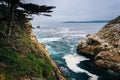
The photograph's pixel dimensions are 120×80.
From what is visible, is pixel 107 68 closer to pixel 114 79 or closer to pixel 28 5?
pixel 114 79

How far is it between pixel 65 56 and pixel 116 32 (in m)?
10.4

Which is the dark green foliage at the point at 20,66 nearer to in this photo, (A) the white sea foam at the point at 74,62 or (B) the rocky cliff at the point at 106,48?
(A) the white sea foam at the point at 74,62

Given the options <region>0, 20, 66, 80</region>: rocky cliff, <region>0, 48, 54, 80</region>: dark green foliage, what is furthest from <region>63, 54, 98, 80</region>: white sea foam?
<region>0, 48, 54, 80</region>: dark green foliage

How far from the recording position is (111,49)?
139 ft

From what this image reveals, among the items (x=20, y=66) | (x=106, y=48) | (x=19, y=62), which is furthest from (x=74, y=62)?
(x=20, y=66)

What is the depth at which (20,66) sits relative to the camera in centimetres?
1616

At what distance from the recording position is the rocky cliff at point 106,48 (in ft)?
125

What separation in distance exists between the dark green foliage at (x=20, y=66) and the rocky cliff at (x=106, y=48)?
19429 mm

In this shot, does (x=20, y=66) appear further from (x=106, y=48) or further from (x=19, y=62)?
(x=106, y=48)

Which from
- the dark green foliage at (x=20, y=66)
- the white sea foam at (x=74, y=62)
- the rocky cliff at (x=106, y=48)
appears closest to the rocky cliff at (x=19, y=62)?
the dark green foliage at (x=20, y=66)

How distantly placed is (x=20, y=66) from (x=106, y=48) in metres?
29.1

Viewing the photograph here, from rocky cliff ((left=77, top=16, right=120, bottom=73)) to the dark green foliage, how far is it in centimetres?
1943

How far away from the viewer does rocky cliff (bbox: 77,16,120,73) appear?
38.1m

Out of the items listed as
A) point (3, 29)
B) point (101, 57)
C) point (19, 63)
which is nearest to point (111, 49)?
point (101, 57)
